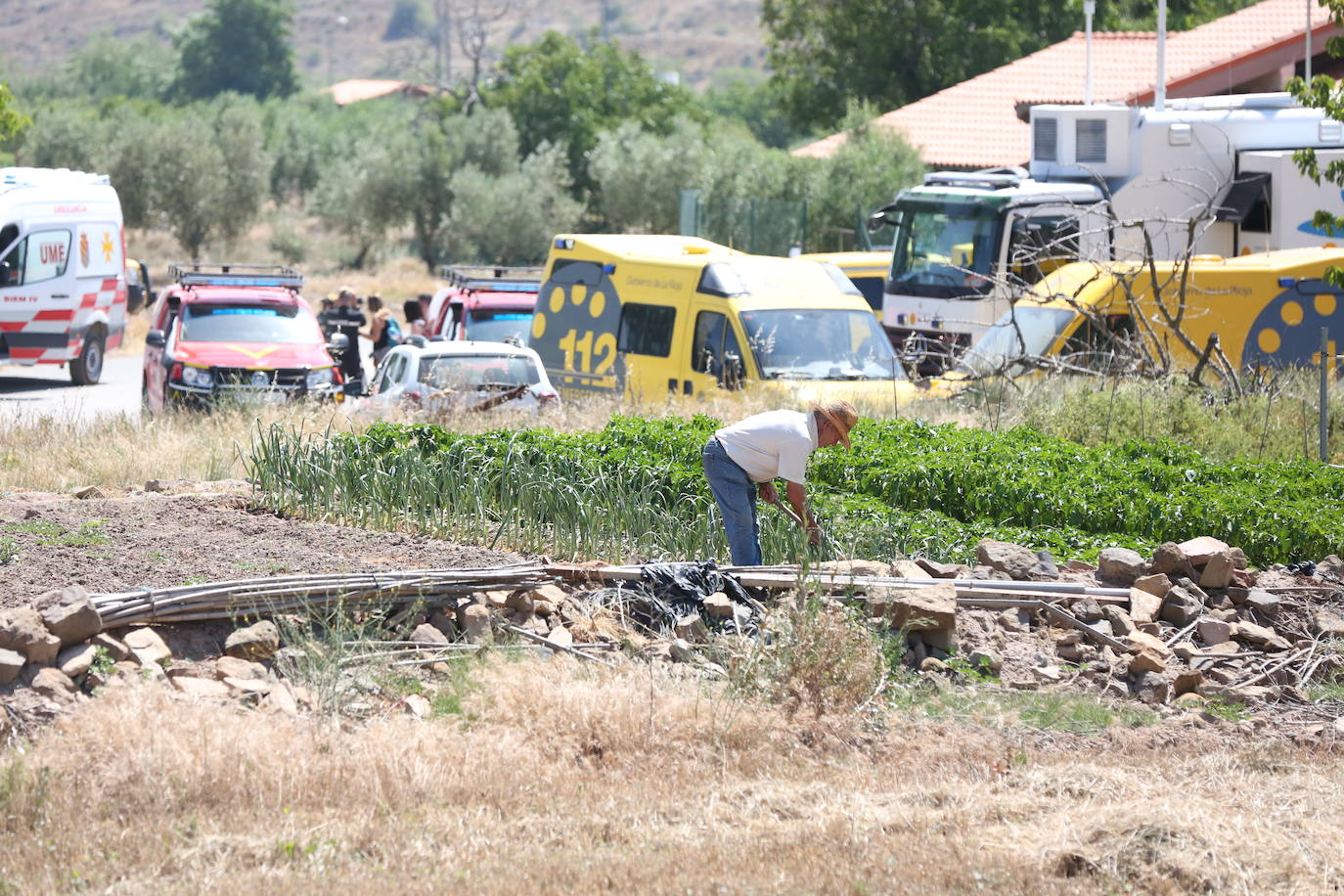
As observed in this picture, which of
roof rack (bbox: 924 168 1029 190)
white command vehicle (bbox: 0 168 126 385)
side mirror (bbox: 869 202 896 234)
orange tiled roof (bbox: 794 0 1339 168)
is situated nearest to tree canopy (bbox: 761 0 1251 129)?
orange tiled roof (bbox: 794 0 1339 168)

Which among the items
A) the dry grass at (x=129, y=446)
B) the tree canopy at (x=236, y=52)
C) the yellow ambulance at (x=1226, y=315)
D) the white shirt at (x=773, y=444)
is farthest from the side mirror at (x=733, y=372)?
the tree canopy at (x=236, y=52)

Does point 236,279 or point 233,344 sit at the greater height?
point 236,279

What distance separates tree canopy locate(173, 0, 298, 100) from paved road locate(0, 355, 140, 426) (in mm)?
61919

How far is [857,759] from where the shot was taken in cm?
656

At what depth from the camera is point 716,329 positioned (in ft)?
49.3

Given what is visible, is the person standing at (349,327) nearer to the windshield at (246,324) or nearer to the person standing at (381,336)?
the person standing at (381,336)

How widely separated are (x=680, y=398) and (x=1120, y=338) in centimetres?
448

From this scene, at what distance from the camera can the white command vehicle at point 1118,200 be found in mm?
19672

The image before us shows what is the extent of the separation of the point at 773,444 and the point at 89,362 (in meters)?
17.4

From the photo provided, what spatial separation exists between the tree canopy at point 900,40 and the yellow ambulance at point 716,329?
2864cm

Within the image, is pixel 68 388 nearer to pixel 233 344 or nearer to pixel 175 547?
pixel 233 344

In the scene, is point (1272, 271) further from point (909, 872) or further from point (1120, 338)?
point (909, 872)

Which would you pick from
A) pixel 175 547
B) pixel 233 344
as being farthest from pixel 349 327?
pixel 175 547

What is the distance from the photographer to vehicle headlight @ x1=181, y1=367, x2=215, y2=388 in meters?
16.6
